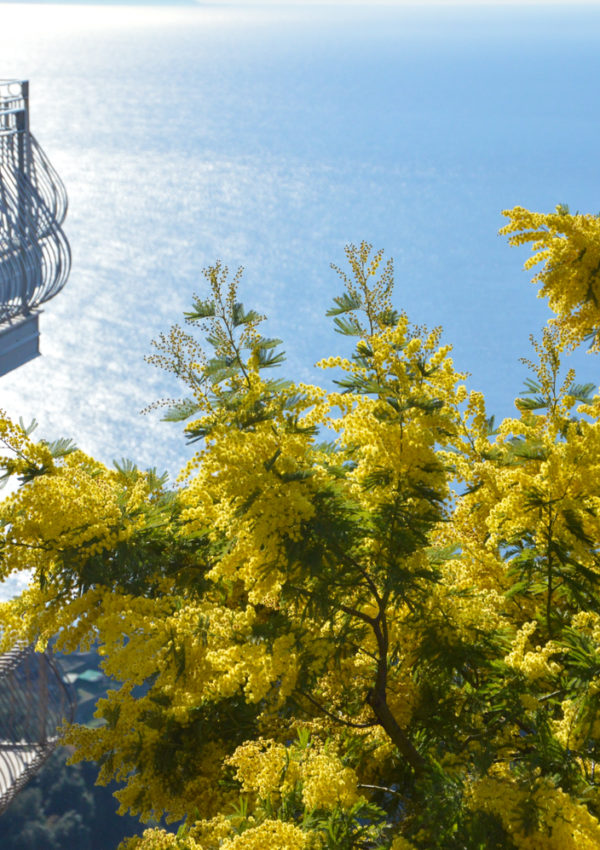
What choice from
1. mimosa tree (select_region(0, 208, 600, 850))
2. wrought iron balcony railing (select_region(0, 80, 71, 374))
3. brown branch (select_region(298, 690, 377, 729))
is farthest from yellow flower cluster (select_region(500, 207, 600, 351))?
wrought iron balcony railing (select_region(0, 80, 71, 374))

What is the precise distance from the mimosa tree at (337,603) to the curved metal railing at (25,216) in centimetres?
404

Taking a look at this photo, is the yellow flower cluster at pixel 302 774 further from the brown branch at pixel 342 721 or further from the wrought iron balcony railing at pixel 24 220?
the wrought iron balcony railing at pixel 24 220

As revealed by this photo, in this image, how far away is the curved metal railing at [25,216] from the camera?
7.38 meters

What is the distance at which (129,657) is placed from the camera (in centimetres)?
359

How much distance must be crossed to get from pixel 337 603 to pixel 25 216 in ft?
19.0

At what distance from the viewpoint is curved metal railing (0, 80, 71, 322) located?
7383mm

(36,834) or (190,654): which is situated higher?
(190,654)

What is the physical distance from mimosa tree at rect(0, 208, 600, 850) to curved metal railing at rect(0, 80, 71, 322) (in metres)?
4.04

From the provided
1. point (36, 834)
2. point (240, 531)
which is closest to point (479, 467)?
point (240, 531)

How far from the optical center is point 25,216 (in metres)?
7.60

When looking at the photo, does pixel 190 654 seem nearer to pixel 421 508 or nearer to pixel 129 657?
pixel 129 657

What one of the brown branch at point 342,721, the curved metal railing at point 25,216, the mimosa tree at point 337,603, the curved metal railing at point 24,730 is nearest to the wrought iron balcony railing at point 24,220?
the curved metal railing at point 25,216

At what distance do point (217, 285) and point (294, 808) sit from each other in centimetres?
202

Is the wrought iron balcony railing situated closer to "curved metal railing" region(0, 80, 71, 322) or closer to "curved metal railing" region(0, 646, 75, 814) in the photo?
"curved metal railing" region(0, 80, 71, 322)
